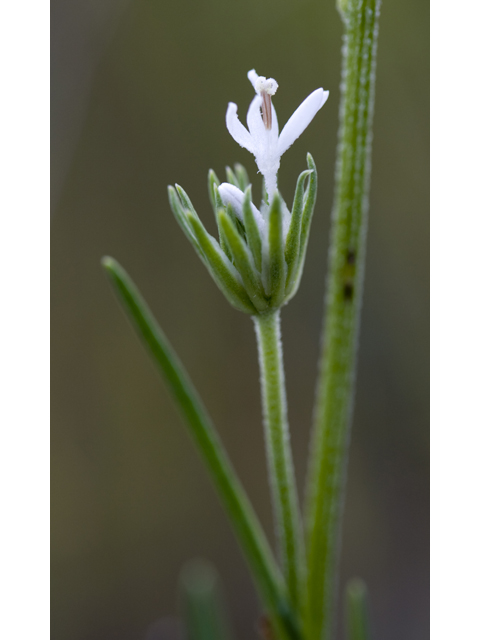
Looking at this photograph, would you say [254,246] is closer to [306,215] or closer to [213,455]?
[306,215]

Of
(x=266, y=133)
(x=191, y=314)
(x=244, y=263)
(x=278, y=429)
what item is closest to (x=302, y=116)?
(x=266, y=133)

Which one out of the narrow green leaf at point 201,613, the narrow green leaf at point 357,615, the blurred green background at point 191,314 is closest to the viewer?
the narrow green leaf at point 357,615

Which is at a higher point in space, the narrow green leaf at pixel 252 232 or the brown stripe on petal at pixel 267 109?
the brown stripe on petal at pixel 267 109

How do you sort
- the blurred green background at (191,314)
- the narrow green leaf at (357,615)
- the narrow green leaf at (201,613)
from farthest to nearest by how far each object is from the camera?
1. the blurred green background at (191,314)
2. the narrow green leaf at (201,613)
3. the narrow green leaf at (357,615)

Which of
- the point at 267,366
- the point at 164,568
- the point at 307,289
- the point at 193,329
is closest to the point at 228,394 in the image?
the point at 193,329

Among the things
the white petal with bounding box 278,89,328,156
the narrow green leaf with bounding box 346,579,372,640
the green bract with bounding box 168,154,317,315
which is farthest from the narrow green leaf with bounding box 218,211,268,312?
the narrow green leaf with bounding box 346,579,372,640

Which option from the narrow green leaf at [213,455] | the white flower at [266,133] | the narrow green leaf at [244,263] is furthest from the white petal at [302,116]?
the narrow green leaf at [213,455]

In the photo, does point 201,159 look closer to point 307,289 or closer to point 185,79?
point 185,79

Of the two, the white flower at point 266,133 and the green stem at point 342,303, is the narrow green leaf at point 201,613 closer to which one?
the green stem at point 342,303
